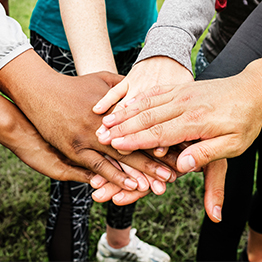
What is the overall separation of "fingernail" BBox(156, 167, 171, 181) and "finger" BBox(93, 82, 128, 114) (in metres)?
0.32

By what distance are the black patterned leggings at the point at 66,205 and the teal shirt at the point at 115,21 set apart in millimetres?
45

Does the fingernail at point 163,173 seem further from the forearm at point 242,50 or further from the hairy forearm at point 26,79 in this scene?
the hairy forearm at point 26,79

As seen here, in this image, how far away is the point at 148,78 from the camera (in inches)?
49.2

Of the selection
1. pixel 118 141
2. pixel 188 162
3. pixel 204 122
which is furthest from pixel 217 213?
pixel 118 141

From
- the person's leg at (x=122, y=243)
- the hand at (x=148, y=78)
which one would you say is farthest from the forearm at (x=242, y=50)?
the person's leg at (x=122, y=243)

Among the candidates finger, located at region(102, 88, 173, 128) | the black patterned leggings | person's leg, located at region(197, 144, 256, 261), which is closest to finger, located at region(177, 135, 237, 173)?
finger, located at region(102, 88, 173, 128)

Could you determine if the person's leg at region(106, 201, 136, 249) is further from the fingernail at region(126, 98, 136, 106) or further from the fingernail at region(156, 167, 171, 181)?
the fingernail at region(126, 98, 136, 106)

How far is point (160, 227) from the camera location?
7.27 feet

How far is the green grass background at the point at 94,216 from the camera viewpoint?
2.07 meters

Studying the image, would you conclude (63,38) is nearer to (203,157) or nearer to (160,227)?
(203,157)

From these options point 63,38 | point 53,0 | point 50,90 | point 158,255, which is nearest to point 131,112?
point 50,90

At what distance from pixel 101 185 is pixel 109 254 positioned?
39.7 inches

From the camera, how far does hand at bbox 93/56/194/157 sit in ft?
3.99

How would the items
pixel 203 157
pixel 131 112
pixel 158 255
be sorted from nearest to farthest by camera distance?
1. pixel 203 157
2. pixel 131 112
3. pixel 158 255
